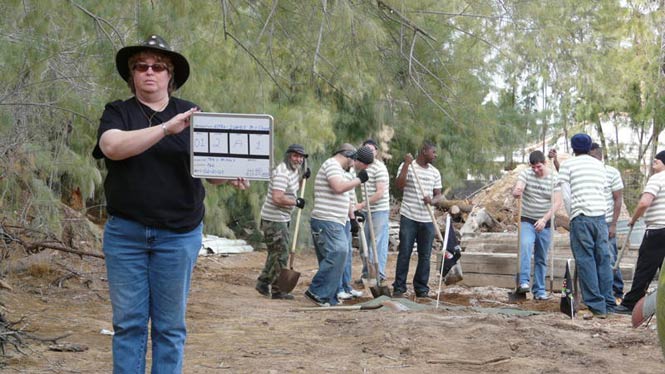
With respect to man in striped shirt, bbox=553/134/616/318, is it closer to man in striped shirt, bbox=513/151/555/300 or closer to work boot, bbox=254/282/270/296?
man in striped shirt, bbox=513/151/555/300

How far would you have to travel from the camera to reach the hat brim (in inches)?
166

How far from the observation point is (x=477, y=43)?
7.56m

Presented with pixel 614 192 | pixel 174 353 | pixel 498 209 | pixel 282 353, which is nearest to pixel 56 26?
pixel 282 353

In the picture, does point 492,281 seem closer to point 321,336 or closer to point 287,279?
point 287,279

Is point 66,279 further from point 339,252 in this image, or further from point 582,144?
point 582,144

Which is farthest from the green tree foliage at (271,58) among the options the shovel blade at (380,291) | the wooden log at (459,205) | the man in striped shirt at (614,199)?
the wooden log at (459,205)

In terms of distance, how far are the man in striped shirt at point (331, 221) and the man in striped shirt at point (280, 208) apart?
385 millimetres

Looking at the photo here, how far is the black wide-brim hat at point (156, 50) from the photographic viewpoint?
4.19 m

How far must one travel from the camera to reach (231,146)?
4.21m

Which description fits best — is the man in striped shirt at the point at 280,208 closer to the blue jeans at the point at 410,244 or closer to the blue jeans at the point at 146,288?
the blue jeans at the point at 410,244

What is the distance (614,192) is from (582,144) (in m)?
1.09

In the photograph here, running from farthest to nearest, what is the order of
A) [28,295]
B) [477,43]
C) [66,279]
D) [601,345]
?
[66,279] < [28,295] < [477,43] < [601,345]

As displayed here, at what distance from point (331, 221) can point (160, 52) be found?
5.66 m

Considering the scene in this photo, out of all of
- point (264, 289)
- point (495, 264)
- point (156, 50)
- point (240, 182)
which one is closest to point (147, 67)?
point (156, 50)
